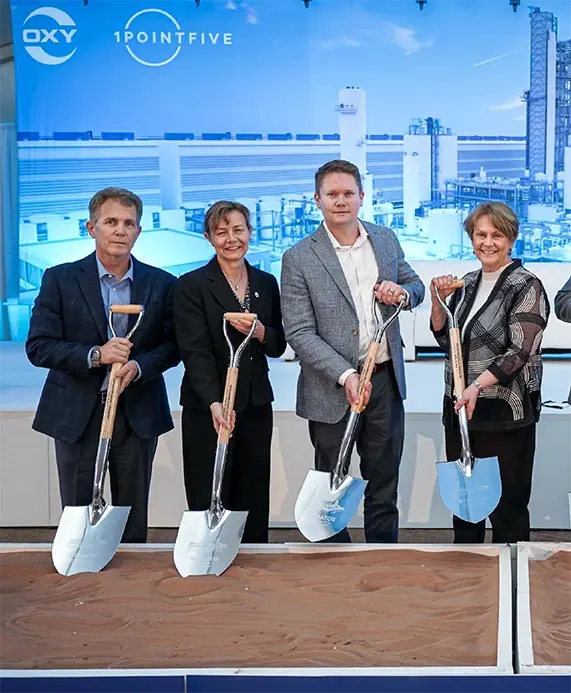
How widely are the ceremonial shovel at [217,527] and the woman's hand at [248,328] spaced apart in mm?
16

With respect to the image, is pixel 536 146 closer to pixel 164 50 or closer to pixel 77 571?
pixel 164 50

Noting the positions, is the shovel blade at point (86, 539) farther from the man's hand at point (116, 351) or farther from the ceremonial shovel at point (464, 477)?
the ceremonial shovel at point (464, 477)

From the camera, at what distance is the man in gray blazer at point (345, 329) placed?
3209mm

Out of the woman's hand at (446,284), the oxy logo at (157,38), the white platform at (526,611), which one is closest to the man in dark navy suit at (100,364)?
the woman's hand at (446,284)

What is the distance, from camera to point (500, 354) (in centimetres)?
323

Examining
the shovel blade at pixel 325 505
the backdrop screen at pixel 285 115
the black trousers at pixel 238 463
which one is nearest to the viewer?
the shovel blade at pixel 325 505

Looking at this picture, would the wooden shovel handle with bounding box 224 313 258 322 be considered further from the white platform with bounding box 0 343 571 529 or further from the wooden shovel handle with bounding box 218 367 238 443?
the white platform with bounding box 0 343 571 529

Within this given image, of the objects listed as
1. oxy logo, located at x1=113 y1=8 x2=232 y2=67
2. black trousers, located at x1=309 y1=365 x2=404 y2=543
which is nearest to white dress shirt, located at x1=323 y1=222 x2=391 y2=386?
black trousers, located at x1=309 y1=365 x2=404 y2=543

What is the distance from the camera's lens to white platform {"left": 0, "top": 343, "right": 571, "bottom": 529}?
444 cm

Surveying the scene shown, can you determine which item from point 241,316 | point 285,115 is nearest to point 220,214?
point 241,316

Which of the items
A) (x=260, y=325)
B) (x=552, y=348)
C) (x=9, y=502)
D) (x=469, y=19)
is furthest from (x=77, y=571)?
(x=469, y=19)

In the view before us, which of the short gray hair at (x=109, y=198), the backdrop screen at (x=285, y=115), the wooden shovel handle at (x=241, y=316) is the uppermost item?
the backdrop screen at (x=285, y=115)

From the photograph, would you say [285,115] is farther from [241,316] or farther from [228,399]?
[228,399]

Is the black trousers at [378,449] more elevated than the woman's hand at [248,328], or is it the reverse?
the woman's hand at [248,328]
